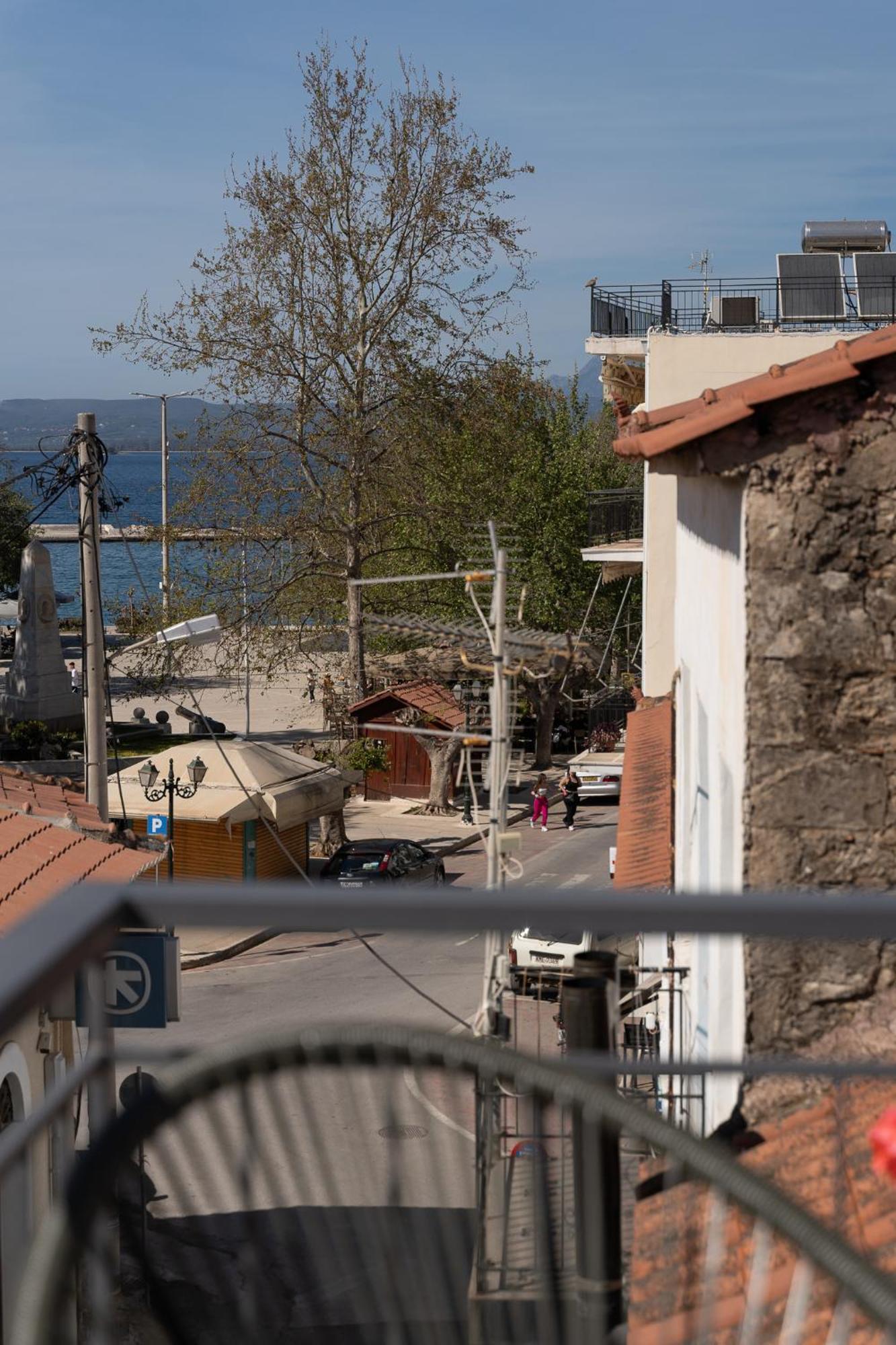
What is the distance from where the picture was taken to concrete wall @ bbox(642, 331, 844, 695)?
17031 mm

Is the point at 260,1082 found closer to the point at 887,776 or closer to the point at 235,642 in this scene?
the point at 887,776

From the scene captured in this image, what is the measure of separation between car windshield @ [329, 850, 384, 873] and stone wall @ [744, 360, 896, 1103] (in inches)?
771

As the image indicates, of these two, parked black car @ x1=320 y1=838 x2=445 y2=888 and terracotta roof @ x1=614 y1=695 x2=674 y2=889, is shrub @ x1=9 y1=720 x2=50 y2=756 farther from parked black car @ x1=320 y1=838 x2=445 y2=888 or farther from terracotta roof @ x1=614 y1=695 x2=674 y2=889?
terracotta roof @ x1=614 y1=695 x2=674 y2=889

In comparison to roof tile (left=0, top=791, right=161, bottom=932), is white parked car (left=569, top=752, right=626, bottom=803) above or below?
below

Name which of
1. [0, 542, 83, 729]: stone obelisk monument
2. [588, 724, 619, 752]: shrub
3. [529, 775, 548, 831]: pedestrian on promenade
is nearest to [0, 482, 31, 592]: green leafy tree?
[0, 542, 83, 729]: stone obelisk monument

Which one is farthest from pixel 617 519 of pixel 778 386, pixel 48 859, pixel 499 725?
pixel 778 386

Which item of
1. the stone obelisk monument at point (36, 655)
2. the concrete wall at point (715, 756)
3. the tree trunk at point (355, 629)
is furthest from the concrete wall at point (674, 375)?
the stone obelisk monument at point (36, 655)

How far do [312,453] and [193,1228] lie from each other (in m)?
30.8

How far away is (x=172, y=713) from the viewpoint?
44.5 m

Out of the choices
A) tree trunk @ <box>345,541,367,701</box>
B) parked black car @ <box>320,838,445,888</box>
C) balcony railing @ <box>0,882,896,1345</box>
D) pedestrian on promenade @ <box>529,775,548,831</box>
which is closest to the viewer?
balcony railing @ <box>0,882,896,1345</box>

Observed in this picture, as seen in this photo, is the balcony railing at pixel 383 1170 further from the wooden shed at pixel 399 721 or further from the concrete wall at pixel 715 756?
the wooden shed at pixel 399 721

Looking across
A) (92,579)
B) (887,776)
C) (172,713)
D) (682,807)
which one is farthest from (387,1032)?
(172,713)

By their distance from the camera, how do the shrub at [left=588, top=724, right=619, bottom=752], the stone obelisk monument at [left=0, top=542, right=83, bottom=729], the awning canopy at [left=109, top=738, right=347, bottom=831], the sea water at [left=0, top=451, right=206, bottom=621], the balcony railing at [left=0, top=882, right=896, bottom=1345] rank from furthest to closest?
the shrub at [left=588, top=724, right=619, bottom=752]
the stone obelisk monument at [left=0, top=542, right=83, bottom=729]
the sea water at [left=0, top=451, right=206, bottom=621]
the awning canopy at [left=109, top=738, right=347, bottom=831]
the balcony railing at [left=0, top=882, right=896, bottom=1345]

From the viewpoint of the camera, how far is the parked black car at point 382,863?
81.7ft
